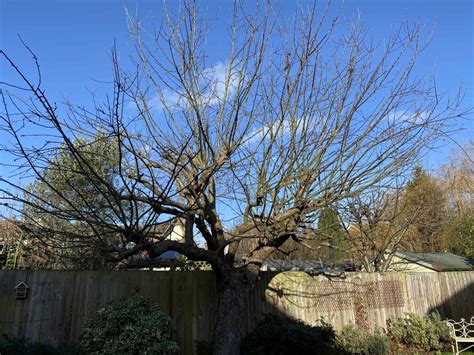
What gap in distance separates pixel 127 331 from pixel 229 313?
1596 millimetres

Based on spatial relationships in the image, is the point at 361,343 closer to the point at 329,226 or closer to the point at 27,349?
the point at 329,226

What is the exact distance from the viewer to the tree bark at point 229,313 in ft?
19.0

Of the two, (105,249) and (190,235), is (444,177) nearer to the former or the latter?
(190,235)

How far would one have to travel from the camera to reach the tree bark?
5.78 metres

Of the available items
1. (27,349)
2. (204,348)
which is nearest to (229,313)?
(204,348)

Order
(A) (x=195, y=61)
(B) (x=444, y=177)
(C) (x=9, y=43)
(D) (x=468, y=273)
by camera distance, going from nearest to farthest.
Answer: (C) (x=9, y=43) → (A) (x=195, y=61) → (D) (x=468, y=273) → (B) (x=444, y=177)

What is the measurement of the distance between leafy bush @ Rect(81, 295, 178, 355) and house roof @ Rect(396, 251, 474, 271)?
14205mm

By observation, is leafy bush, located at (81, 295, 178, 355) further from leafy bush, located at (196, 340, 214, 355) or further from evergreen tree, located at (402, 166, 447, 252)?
evergreen tree, located at (402, 166, 447, 252)

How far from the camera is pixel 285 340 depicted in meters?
6.00

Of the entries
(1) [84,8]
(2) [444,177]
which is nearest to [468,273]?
(1) [84,8]

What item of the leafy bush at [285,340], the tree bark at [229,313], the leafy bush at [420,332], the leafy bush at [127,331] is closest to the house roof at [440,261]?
the leafy bush at [420,332]

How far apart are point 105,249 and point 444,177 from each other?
22728 mm

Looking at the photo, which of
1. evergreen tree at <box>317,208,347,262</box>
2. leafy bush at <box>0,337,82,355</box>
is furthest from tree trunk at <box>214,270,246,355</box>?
leafy bush at <box>0,337,82,355</box>

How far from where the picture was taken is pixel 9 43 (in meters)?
4.50
